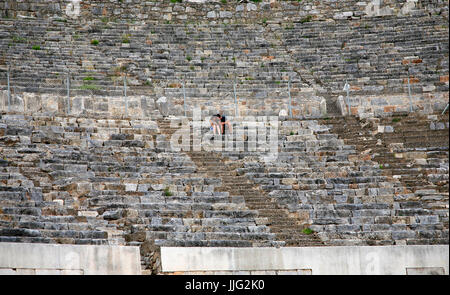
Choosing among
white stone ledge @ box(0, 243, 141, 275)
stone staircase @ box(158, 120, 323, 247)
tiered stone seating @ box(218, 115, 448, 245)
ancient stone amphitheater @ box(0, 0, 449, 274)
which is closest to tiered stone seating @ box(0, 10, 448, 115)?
ancient stone amphitheater @ box(0, 0, 449, 274)

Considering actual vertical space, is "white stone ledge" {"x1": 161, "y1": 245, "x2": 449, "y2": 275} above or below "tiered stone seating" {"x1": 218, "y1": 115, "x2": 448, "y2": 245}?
below

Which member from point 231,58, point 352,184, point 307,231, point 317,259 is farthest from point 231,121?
point 317,259

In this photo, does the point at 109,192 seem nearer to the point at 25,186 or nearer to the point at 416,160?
the point at 25,186

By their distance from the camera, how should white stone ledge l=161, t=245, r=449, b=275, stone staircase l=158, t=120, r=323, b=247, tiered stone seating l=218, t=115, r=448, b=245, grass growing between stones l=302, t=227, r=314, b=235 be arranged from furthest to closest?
tiered stone seating l=218, t=115, r=448, b=245 → grass growing between stones l=302, t=227, r=314, b=235 → stone staircase l=158, t=120, r=323, b=247 → white stone ledge l=161, t=245, r=449, b=275

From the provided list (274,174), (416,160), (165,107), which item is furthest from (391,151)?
(165,107)

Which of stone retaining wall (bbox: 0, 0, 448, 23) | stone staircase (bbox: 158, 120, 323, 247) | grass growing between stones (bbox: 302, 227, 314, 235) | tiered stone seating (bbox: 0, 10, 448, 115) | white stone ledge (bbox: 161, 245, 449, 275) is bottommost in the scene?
white stone ledge (bbox: 161, 245, 449, 275)

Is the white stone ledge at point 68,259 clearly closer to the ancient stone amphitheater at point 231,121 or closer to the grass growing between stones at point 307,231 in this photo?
the ancient stone amphitheater at point 231,121

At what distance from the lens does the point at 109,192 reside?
15.6 metres

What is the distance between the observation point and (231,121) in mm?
19938

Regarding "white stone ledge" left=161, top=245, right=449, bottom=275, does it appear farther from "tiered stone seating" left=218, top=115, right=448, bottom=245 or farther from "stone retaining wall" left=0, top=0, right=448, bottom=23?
"stone retaining wall" left=0, top=0, right=448, bottom=23

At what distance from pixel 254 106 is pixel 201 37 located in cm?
380

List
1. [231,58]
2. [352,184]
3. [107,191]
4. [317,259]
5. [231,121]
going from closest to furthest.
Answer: [317,259]
[107,191]
[352,184]
[231,121]
[231,58]

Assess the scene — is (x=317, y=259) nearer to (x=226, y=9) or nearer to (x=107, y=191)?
(x=107, y=191)

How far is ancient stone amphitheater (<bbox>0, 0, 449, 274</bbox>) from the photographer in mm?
14719
